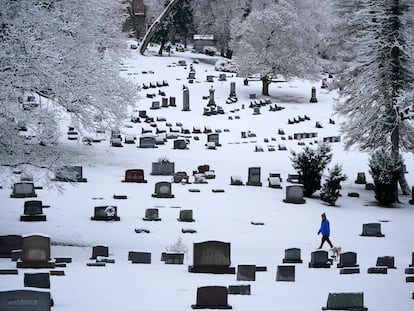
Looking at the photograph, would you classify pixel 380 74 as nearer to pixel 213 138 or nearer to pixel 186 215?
pixel 213 138

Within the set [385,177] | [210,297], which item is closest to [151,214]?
[210,297]

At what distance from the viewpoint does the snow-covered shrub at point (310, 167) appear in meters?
30.0

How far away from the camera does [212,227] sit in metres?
23.6

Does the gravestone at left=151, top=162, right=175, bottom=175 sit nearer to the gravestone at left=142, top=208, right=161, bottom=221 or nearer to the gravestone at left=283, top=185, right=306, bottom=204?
the gravestone at left=283, top=185, right=306, bottom=204

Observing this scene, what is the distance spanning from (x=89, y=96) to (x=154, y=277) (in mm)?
10909

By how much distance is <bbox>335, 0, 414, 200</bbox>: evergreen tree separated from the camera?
3080 cm

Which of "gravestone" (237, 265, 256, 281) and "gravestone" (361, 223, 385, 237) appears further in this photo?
"gravestone" (361, 223, 385, 237)

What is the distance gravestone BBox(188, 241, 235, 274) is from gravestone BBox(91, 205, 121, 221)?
6352 mm

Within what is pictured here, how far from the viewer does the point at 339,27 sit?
3294 cm

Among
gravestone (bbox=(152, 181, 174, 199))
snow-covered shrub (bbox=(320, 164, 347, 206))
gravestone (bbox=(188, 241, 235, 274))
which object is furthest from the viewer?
snow-covered shrub (bbox=(320, 164, 347, 206))

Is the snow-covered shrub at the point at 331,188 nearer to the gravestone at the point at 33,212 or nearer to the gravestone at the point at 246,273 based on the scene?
the gravestone at the point at 33,212

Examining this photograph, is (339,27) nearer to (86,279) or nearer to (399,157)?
(399,157)

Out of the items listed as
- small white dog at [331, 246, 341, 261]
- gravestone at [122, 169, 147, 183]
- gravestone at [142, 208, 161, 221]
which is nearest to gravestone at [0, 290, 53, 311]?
small white dog at [331, 246, 341, 261]

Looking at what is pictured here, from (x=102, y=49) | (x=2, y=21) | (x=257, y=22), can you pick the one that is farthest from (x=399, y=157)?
(x=257, y=22)
